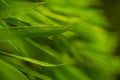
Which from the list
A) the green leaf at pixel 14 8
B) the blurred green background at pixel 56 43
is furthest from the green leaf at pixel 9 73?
the green leaf at pixel 14 8

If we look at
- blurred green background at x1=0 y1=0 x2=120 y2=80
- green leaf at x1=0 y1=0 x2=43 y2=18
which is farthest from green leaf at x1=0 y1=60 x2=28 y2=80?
green leaf at x1=0 y1=0 x2=43 y2=18

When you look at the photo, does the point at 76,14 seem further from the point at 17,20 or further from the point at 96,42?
the point at 17,20

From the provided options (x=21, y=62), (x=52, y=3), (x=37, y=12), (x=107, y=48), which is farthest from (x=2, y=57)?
(x=107, y=48)

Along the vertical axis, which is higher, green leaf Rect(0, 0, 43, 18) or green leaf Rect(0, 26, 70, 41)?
green leaf Rect(0, 0, 43, 18)

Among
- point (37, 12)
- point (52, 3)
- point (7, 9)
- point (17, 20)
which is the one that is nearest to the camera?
point (7, 9)

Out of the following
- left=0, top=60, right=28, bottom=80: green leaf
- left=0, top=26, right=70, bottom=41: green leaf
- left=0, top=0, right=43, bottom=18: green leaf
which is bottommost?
left=0, top=60, right=28, bottom=80: green leaf

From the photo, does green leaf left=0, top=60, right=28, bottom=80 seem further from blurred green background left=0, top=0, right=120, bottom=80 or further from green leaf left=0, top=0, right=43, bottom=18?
green leaf left=0, top=0, right=43, bottom=18

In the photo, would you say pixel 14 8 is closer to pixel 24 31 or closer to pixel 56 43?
pixel 24 31

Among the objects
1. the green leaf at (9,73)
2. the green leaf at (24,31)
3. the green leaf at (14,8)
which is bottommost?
the green leaf at (9,73)

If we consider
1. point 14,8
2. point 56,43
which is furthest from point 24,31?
point 56,43

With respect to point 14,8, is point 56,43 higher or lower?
higher

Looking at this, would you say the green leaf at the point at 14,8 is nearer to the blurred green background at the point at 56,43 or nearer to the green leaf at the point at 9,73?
the blurred green background at the point at 56,43
